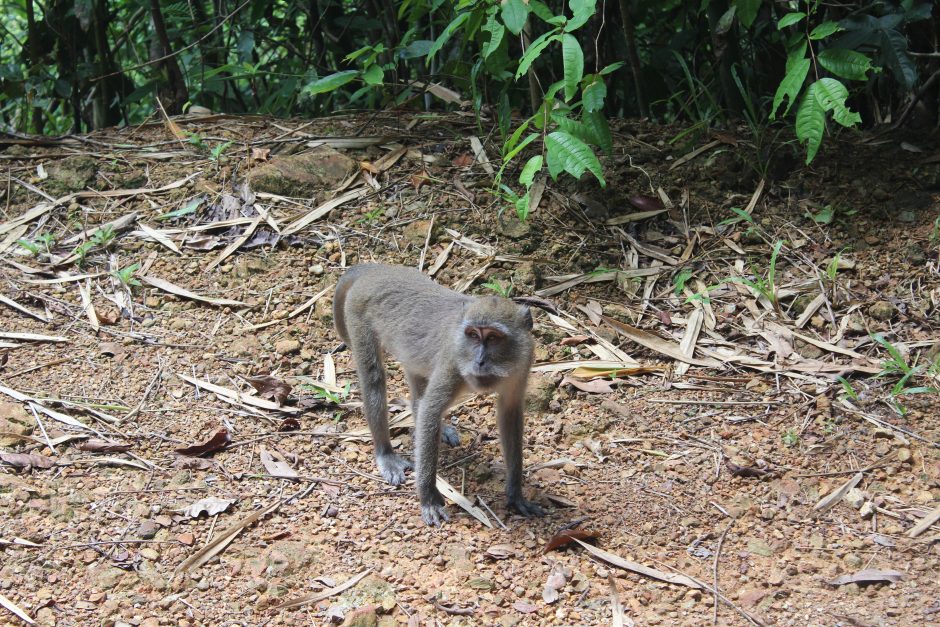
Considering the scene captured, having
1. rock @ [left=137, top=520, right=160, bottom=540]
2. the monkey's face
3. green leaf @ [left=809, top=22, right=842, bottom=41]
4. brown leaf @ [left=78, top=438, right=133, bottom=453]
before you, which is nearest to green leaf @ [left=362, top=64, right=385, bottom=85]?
the monkey's face

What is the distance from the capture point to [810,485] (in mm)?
5090

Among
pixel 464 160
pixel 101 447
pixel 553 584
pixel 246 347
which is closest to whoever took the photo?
pixel 553 584

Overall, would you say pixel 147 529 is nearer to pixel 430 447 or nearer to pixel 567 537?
pixel 430 447

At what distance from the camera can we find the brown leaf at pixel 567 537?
4750mm

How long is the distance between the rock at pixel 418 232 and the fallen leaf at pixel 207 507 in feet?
9.35

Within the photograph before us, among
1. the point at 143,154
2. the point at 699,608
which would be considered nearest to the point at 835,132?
the point at 699,608

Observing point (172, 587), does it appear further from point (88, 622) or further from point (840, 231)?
point (840, 231)

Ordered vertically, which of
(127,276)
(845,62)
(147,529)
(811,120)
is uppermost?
(845,62)

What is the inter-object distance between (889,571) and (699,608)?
39.1 inches

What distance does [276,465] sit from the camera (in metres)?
5.39

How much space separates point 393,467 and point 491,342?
114 centimetres

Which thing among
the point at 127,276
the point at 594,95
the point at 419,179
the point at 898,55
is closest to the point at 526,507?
the point at 594,95

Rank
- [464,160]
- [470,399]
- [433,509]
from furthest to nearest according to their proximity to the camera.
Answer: [464,160], [470,399], [433,509]

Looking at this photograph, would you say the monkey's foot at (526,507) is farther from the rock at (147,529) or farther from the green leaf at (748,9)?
the green leaf at (748,9)
